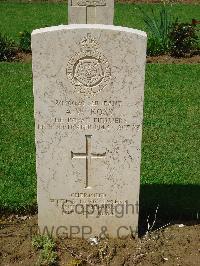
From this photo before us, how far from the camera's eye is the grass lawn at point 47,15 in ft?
47.5

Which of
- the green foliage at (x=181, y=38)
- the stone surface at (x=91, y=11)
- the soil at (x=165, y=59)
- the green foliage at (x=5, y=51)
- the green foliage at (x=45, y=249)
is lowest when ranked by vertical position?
the green foliage at (x=45, y=249)

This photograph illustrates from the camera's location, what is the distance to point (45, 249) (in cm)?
421

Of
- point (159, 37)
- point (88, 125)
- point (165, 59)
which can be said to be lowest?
point (165, 59)

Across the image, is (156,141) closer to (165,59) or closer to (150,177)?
(150,177)

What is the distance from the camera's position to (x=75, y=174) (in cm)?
426

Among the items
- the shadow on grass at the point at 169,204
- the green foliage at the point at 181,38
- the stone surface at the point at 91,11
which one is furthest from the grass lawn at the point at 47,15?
the shadow on grass at the point at 169,204

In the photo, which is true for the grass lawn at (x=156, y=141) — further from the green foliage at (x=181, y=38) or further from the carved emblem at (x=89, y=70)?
the carved emblem at (x=89, y=70)

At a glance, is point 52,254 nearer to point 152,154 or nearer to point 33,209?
point 33,209

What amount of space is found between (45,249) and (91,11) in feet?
20.0

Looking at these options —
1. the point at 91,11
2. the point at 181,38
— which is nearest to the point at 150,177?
the point at 91,11

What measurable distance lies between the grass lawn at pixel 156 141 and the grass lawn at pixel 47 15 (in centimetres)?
442

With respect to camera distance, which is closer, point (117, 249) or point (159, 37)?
point (117, 249)

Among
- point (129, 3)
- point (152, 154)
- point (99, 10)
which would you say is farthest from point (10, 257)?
point (129, 3)

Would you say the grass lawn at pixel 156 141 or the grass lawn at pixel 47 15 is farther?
the grass lawn at pixel 47 15
